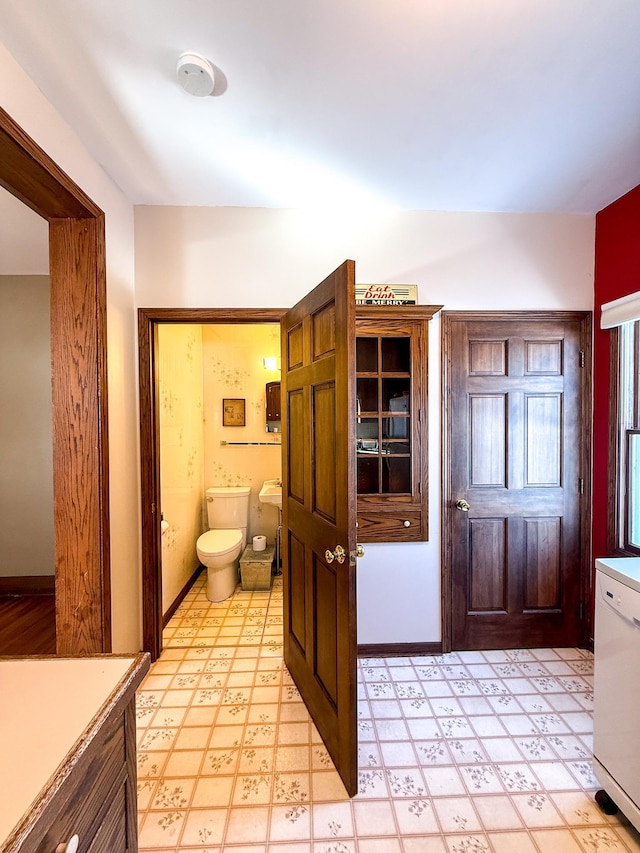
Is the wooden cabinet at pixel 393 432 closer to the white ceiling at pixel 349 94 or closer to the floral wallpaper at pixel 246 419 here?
the white ceiling at pixel 349 94

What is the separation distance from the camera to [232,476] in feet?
12.2

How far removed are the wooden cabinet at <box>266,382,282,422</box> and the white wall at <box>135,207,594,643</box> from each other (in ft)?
4.80

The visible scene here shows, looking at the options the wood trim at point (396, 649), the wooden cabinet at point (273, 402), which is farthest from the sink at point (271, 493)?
the wood trim at point (396, 649)

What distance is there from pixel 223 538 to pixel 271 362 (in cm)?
165

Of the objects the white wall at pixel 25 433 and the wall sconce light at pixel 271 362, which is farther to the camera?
the wall sconce light at pixel 271 362

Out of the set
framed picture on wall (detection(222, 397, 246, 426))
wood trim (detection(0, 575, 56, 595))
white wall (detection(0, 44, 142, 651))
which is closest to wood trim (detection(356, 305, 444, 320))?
white wall (detection(0, 44, 142, 651))

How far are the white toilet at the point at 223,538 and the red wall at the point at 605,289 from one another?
2.50m

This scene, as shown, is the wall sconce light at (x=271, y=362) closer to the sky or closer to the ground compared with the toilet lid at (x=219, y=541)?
closer to the sky

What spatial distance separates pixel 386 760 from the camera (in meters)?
1.61

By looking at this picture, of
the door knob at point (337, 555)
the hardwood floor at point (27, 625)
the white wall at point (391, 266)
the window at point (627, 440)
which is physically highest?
the white wall at point (391, 266)

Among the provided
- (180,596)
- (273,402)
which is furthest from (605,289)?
(180,596)

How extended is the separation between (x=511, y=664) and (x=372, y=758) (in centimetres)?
108

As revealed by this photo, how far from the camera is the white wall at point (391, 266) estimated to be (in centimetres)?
224

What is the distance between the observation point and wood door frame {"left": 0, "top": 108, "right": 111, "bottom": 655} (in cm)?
175
